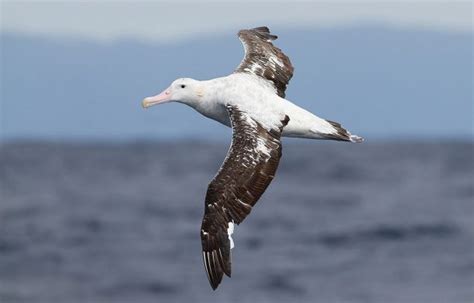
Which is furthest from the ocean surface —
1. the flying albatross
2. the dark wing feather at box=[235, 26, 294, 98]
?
the flying albatross

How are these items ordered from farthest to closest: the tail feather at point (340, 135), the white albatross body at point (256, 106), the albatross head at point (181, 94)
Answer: the albatross head at point (181, 94)
the tail feather at point (340, 135)
the white albatross body at point (256, 106)

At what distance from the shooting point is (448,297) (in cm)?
2684

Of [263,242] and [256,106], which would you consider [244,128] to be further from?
[263,242]

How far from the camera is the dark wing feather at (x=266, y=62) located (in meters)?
14.7

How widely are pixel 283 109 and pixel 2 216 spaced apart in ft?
94.6

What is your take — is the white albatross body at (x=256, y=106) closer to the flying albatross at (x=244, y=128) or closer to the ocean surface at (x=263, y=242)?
the flying albatross at (x=244, y=128)

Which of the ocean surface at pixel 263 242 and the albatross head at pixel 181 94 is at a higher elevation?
the ocean surface at pixel 263 242

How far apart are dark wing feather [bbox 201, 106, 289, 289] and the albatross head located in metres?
1.42

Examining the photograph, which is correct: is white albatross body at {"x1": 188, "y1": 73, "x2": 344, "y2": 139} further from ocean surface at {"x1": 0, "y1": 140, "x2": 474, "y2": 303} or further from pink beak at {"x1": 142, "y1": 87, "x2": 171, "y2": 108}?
ocean surface at {"x1": 0, "y1": 140, "x2": 474, "y2": 303}

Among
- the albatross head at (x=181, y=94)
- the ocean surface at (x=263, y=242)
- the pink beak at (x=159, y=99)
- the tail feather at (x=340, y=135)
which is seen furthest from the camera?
the ocean surface at (x=263, y=242)

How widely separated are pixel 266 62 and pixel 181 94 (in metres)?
1.41

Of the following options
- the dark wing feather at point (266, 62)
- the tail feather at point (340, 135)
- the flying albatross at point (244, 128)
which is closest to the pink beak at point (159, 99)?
the flying albatross at point (244, 128)

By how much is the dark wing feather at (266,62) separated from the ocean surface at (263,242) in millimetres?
12371

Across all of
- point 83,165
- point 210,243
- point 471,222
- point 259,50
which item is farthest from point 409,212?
point 83,165
